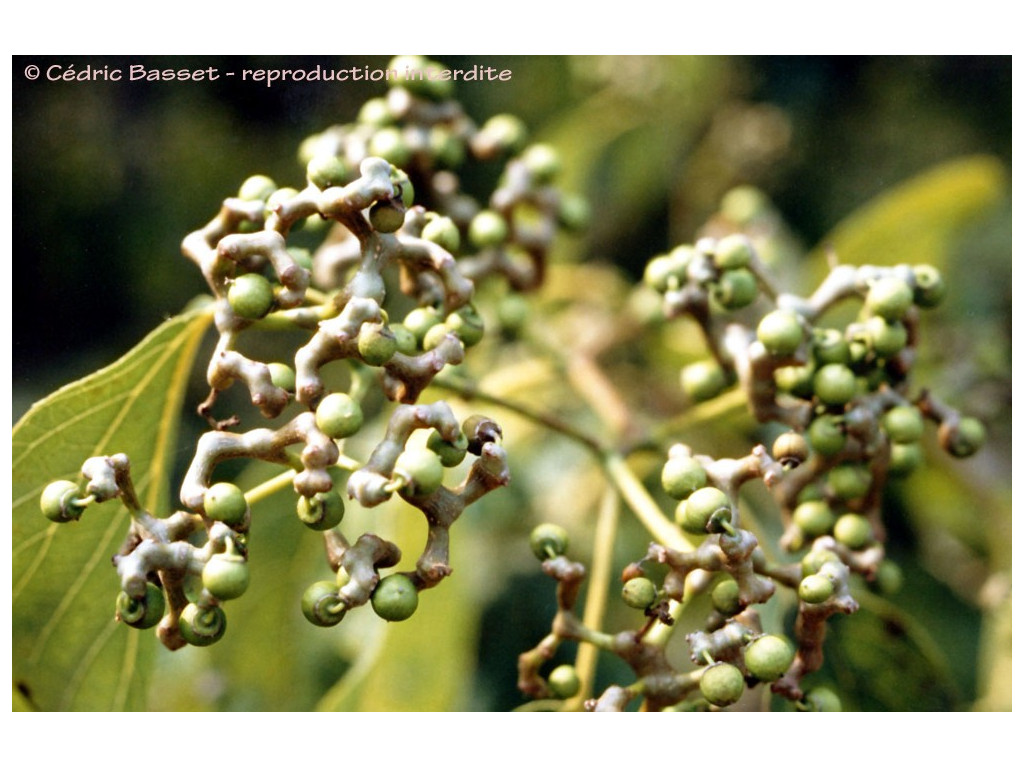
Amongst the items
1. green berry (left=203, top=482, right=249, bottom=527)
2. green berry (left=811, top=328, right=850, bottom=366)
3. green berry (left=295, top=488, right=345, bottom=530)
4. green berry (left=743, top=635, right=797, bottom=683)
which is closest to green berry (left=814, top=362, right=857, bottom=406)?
green berry (left=811, top=328, right=850, bottom=366)

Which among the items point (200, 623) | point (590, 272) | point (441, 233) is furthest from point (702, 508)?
point (590, 272)

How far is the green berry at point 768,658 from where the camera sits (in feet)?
4.92

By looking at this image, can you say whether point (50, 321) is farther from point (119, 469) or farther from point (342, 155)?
point (119, 469)

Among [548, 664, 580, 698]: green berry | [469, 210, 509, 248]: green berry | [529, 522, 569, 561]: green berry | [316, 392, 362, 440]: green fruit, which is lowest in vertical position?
[548, 664, 580, 698]: green berry

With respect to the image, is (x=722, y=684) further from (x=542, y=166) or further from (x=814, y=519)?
(x=542, y=166)

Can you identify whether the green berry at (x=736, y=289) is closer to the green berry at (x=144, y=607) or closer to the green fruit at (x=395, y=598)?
the green fruit at (x=395, y=598)

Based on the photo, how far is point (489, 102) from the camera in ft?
10.7

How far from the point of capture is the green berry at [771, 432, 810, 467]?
1.70 metres

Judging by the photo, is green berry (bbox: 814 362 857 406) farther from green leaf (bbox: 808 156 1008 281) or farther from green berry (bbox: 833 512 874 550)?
green leaf (bbox: 808 156 1008 281)

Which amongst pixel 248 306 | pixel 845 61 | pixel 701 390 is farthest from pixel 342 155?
pixel 845 61

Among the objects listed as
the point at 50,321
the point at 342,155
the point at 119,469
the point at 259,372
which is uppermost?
the point at 342,155

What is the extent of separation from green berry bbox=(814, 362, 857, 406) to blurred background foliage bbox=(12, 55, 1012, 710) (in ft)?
1.05

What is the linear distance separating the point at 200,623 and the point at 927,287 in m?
1.22
